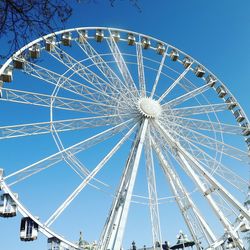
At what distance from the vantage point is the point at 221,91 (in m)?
23.6

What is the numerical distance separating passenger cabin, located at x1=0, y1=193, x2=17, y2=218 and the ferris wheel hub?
24.4ft

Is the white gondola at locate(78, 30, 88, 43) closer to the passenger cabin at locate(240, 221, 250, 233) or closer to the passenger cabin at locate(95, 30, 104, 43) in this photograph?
the passenger cabin at locate(95, 30, 104, 43)

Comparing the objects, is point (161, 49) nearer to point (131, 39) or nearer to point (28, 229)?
point (131, 39)

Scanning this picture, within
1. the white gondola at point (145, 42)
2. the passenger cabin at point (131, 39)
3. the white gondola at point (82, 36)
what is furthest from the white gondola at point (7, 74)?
the white gondola at point (145, 42)

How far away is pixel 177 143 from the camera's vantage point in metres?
17.2

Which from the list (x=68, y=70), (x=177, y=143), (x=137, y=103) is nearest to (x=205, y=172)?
(x=177, y=143)

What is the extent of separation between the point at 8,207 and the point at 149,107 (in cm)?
826

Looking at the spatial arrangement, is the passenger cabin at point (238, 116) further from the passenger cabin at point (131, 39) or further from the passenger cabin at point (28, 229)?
the passenger cabin at point (28, 229)

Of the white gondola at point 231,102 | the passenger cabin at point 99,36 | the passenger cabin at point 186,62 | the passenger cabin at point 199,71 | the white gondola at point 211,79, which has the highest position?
the passenger cabin at point 99,36

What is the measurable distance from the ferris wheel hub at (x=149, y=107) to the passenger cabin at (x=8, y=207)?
24.4ft

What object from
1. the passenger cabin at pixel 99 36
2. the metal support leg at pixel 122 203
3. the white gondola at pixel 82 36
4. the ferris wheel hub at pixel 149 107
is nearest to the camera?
the metal support leg at pixel 122 203

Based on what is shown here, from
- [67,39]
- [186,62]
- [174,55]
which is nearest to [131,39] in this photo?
[174,55]

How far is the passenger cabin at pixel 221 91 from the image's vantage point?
23.6 metres

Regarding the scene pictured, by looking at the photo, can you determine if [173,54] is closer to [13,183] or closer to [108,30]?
[108,30]
